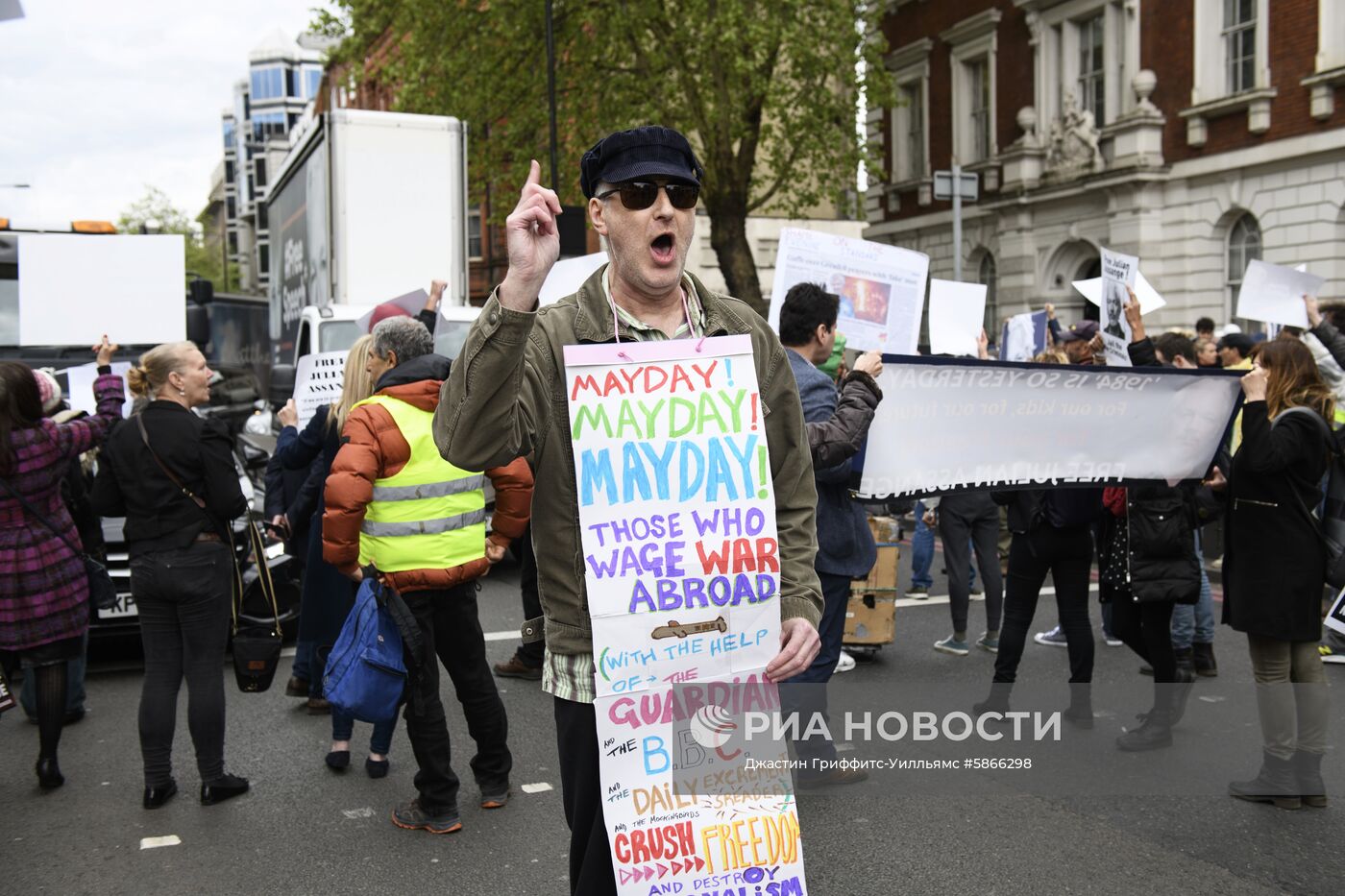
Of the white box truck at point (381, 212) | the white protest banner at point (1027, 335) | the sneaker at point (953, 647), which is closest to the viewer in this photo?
the sneaker at point (953, 647)

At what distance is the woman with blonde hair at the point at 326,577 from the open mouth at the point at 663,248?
301 cm

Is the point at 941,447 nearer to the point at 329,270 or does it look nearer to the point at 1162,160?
the point at 329,270

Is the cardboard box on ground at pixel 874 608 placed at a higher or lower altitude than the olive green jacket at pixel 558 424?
lower

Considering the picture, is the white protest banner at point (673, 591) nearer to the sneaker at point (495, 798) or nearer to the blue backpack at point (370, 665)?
the blue backpack at point (370, 665)

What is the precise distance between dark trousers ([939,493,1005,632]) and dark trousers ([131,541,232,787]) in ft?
15.1

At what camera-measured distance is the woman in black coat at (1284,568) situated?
16.8 feet

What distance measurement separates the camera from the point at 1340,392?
→ 759 centimetres

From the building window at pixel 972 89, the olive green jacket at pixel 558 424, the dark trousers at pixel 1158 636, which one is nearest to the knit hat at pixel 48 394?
the olive green jacket at pixel 558 424

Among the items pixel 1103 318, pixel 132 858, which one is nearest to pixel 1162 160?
pixel 1103 318

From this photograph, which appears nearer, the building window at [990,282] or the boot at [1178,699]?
the boot at [1178,699]

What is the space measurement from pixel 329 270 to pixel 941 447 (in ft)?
26.1

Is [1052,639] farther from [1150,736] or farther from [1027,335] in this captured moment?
[1027,335]

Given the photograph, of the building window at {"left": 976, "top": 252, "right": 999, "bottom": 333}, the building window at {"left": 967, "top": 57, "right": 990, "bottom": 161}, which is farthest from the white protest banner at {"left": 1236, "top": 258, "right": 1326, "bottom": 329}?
the building window at {"left": 967, "top": 57, "right": 990, "bottom": 161}

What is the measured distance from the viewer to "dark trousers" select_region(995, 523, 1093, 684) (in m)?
6.21
